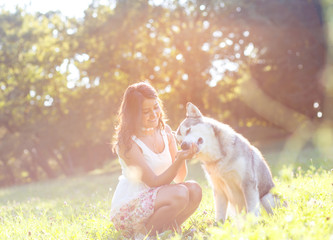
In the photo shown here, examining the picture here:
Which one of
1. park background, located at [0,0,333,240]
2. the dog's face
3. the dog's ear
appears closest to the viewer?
the dog's face

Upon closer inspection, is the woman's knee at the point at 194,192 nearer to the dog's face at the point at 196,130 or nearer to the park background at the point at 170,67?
the dog's face at the point at 196,130

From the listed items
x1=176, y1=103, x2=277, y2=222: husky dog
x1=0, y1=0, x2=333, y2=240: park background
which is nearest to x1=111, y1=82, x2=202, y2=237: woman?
x1=176, y1=103, x2=277, y2=222: husky dog

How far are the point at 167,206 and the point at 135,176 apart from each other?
0.58m

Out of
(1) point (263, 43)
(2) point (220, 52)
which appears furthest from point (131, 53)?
(1) point (263, 43)

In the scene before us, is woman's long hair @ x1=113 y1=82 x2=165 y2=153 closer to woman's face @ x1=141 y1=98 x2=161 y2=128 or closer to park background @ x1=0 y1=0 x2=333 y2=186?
woman's face @ x1=141 y1=98 x2=161 y2=128

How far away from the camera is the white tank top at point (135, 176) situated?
15.5 ft

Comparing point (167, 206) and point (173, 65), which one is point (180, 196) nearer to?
point (167, 206)

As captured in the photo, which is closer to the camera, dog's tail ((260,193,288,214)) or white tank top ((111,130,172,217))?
dog's tail ((260,193,288,214))

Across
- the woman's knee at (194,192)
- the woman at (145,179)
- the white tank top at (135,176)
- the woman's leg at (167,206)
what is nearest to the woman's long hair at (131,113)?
the woman at (145,179)

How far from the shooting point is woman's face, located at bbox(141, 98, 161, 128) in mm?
4672

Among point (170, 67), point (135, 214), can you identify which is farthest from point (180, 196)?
point (170, 67)

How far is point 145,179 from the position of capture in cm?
461

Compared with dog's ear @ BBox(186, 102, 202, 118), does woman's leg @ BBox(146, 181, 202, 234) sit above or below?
below

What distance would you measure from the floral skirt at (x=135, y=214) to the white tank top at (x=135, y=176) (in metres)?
0.08
